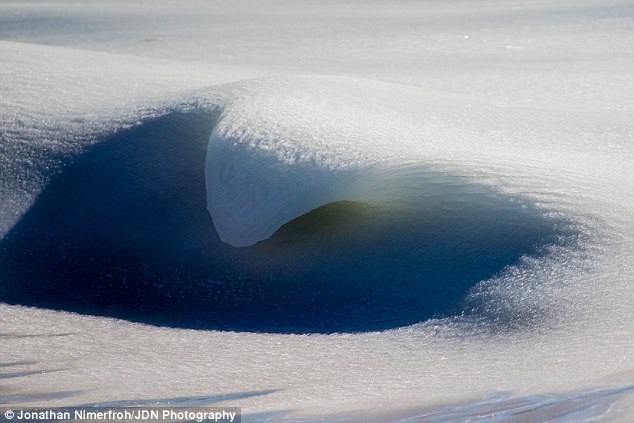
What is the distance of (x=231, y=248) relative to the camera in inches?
66.1

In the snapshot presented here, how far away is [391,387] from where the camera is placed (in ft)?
3.78

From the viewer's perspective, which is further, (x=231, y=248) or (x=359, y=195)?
(x=231, y=248)

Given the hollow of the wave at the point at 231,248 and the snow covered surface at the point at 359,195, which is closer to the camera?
the snow covered surface at the point at 359,195

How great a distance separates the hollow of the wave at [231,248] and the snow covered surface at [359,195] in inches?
1.4

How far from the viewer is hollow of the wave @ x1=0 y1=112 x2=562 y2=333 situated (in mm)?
1442

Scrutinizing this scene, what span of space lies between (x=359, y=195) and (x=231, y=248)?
0.29 m

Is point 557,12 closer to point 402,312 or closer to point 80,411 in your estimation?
point 402,312

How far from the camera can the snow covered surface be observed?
1141 millimetres

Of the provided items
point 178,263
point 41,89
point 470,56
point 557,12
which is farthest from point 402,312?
point 557,12

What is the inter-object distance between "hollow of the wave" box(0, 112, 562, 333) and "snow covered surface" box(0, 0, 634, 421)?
4 cm

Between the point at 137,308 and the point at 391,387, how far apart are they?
62cm

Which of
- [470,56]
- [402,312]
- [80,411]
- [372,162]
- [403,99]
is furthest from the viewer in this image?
[470,56]

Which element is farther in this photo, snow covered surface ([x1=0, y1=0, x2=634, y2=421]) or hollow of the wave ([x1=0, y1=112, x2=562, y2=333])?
hollow of the wave ([x1=0, y1=112, x2=562, y2=333])

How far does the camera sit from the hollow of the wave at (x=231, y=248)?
1442 millimetres
